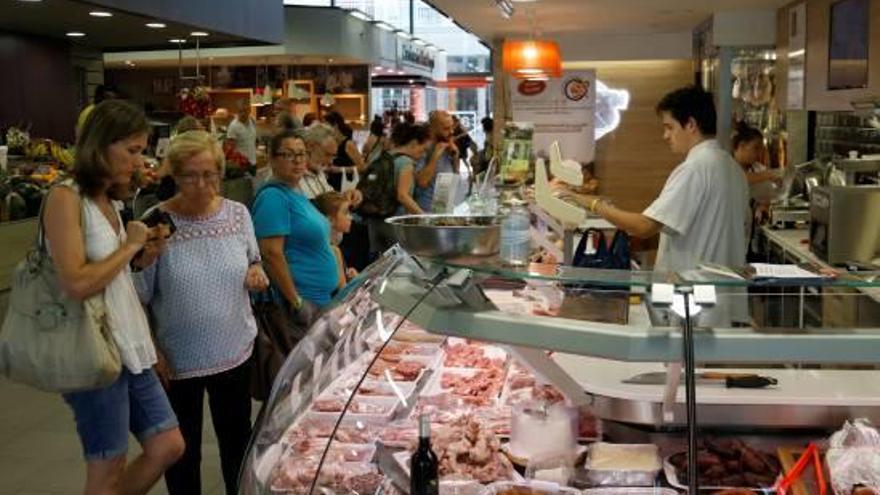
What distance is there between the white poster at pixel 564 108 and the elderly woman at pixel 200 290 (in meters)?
10.5

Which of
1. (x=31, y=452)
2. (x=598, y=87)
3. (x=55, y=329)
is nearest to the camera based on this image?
(x=55, y=329)

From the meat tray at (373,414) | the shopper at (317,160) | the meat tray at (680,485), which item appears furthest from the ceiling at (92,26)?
the meat tray at (680,485)

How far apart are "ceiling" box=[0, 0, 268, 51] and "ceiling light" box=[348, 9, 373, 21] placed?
555 centimetres

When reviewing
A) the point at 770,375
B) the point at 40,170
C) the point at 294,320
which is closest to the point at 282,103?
the point at 40,170

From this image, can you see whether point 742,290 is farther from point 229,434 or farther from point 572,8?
point 572,8

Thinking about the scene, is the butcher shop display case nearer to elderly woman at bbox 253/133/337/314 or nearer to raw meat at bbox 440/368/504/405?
raw meat at bbox 440/368/504/405

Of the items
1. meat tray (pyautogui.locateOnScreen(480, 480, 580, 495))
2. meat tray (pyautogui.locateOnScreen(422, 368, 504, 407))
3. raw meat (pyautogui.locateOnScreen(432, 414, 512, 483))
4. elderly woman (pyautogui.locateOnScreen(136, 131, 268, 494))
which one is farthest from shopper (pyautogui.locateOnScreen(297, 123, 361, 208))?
meat tray (pyautogui.locateOnScreen(480, 480, 580, 495))

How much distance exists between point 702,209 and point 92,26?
29.4ft

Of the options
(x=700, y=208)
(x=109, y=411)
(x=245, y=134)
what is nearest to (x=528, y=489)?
(x=109, y=411)

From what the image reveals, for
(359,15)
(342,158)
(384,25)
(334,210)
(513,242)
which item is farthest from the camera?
(384,25)

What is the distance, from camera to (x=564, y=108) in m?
14.3

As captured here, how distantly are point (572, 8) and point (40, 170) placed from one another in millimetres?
5746

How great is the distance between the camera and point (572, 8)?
1103cm

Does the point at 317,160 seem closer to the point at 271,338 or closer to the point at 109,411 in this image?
the point at 271,338
